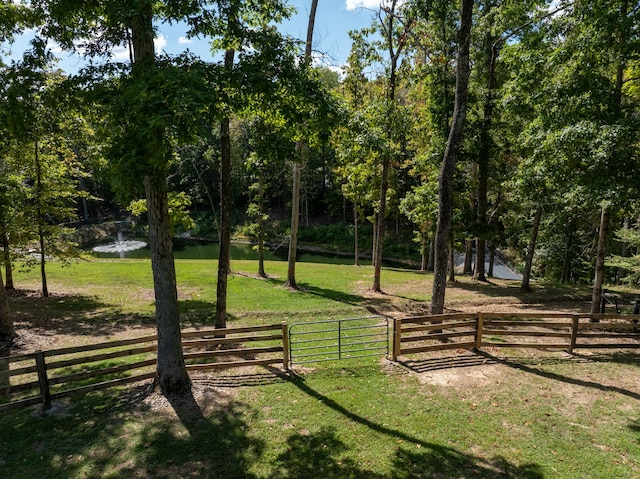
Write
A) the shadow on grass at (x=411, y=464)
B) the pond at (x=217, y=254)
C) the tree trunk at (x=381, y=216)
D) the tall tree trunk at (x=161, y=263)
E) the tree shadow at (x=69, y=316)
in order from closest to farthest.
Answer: the shadow on grass at (x=411, y=464) < the tall tree trunk at (x=161, y=263) < the tree shadow at (x=69, y=316) < the tree trunk at (x=381, y=216) < the pond at (x=217, y=254)

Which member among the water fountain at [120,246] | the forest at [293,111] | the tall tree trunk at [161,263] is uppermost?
the forest at [293,111]

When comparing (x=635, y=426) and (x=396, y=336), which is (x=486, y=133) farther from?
(x=635, y=426)

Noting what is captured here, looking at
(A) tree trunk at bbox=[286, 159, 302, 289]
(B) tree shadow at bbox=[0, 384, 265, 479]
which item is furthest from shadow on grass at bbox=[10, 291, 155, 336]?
(A) tree trunk at bbox=[286, 159, 302, 289]

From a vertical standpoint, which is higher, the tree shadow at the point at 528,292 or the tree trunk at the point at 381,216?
the tree trunk at the point at 381,216

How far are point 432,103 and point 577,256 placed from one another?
1788 centimetres

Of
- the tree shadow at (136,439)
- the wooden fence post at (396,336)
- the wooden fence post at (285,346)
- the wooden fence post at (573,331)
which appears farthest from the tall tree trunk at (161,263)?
the wooden fence post at (573,331)

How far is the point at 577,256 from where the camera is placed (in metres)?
28.3

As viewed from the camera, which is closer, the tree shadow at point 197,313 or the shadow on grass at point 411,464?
the shadow on grass at point 411,464

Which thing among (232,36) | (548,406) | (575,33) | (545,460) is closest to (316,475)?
(545,460)

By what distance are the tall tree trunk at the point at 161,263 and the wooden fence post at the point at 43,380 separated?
1972 mm

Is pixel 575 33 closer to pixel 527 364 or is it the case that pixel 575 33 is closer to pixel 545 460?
pixel 527 364

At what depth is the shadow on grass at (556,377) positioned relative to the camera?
325 inches

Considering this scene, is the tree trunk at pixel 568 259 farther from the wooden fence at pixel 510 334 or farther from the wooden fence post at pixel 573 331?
the wooden fence post at pixel 573 331

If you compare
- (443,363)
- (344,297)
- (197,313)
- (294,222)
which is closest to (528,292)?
(344,297)
